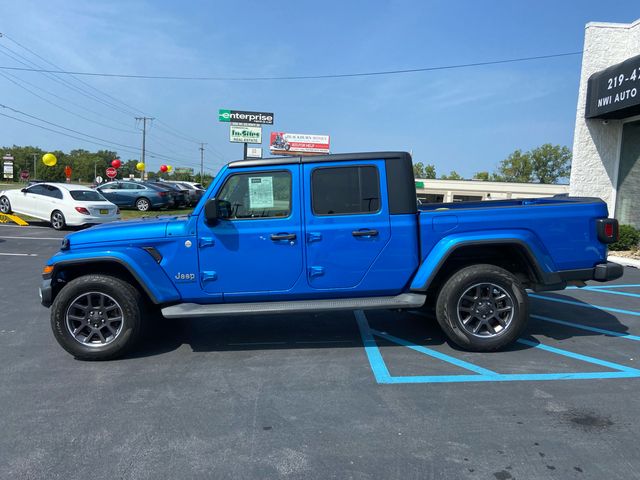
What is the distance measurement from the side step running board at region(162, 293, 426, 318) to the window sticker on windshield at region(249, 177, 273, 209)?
3.27ft

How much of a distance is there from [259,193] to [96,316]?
6.65 feet

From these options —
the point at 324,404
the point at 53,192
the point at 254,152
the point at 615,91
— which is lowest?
the point at 324,404

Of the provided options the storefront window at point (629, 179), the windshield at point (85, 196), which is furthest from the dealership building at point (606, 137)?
the windshield at point (85, 196)

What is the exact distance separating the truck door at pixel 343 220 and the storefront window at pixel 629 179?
1092 centimetres

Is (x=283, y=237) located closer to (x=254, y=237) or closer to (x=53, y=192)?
(x=254, y=237)

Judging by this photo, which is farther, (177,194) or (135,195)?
(177,194)

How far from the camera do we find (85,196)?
1560 centimetres

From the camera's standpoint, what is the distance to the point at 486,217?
14.7 ft

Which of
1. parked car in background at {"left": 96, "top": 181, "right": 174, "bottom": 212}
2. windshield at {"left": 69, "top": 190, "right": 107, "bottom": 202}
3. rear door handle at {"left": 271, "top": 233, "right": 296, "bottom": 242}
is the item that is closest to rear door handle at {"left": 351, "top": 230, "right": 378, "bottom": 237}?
rear door handle at {"left": 271, "top": 233, "right": 296, "bottom": 242}

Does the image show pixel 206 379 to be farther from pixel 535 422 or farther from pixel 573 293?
pixel 573 293

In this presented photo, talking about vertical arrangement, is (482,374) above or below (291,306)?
below

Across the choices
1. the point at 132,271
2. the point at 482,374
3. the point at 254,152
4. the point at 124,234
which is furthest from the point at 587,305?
the point at 254,152

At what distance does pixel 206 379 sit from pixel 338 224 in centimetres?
190

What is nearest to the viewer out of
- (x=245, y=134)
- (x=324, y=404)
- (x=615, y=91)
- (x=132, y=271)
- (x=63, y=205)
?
(x=324, y=404)
